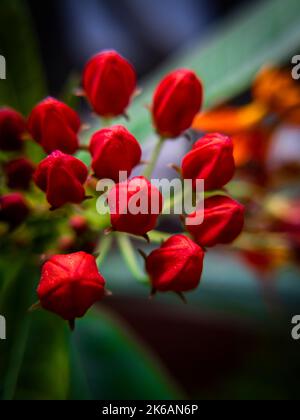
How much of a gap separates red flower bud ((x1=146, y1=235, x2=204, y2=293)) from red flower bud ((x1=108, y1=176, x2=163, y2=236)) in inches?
1.7

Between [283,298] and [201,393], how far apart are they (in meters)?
0.36

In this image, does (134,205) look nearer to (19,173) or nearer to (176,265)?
(176,265)

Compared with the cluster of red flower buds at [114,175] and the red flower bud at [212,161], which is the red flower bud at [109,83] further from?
the red flower bud at [212,161]

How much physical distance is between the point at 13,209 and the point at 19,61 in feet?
1.18

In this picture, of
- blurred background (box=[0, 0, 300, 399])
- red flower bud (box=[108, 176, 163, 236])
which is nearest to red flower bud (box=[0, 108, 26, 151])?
blurred background (box=[0, 0, 300, 399])

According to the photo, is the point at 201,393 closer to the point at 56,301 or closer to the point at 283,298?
the point at 283,298

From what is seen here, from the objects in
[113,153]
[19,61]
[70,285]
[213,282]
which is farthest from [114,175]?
[213,282]

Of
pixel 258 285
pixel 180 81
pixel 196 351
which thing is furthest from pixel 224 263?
pixel 180 81

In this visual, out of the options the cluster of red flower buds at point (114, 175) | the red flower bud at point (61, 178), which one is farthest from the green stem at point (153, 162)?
the red flower bud at point (61, 178)

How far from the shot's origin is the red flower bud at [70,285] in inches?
23.8

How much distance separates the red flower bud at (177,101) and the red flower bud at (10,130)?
0.17 m

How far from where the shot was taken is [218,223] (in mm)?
663

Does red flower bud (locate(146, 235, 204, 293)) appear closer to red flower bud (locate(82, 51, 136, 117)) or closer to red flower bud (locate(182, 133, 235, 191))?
red flower bud (locate(182, 133, 235, 191))

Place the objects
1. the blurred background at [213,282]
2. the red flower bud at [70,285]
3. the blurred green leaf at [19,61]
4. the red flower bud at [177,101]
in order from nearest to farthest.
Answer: the red flower bud at [70,285]
the red flower bud at [177,101]
the blurred background at [213,282]
the blurred green leaf at [19,61]
